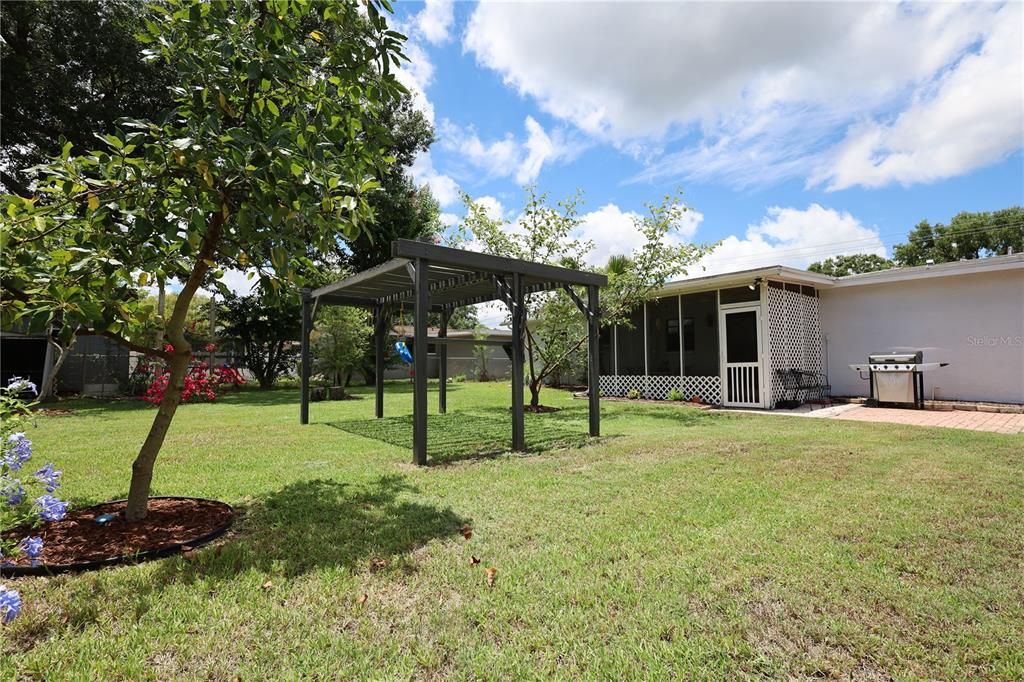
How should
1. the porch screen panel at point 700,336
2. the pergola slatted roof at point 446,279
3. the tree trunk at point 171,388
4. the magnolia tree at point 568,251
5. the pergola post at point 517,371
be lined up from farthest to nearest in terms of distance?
1. the porch screen panel at point 700,336
2. the magnolia tree at point 568,251
3. the pergola post at point 517,371
4. the pergola slatted roof at point 446,279
5. the tree trunk at point 171,388

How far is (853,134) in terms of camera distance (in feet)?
40.9

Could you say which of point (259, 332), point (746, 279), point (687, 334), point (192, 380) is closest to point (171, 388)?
point (746, 279)

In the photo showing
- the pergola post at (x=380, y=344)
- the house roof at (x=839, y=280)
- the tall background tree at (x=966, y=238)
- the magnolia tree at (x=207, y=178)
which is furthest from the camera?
the tall background tree at (x=966, y=238)

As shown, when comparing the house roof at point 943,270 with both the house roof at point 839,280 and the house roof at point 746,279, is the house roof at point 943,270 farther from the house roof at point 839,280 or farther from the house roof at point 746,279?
Answer: the house roof at point 746,279

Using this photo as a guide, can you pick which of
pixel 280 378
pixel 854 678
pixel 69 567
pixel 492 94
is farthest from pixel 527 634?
pixel 280 378

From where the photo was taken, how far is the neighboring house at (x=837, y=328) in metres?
9.86

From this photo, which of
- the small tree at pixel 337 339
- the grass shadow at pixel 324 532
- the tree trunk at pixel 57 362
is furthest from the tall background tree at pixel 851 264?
the tree trunk at pixel 57 362

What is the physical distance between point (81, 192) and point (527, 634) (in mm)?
3104

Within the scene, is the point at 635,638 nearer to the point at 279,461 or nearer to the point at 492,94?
the point at 279,461

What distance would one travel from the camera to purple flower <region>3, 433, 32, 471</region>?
2154 mm

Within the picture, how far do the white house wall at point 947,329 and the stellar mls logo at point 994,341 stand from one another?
1cm

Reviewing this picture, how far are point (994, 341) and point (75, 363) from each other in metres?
23.6

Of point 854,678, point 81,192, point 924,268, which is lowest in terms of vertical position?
point 854,678

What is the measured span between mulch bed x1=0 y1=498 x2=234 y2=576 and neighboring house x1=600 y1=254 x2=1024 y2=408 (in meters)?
10.6
